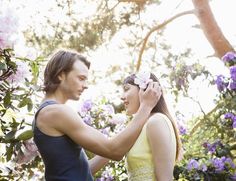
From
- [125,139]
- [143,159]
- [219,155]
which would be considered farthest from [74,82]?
[219,155]

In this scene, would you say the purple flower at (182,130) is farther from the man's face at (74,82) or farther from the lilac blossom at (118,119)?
the man's face at (74,82)

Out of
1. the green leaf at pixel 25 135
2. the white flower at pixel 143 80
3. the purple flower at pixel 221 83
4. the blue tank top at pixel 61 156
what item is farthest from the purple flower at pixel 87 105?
the blue tank top at pixel 61 156

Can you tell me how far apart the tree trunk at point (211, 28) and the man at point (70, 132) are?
5.00 metres

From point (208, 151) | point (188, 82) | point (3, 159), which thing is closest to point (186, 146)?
point (208, 151)

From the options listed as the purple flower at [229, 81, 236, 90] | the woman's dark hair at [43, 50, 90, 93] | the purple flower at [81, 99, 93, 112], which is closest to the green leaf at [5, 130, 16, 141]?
the woman's dark hair at [43, 50, 90, 93]

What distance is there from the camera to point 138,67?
8.40 metres

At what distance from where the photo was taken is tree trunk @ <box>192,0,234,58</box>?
6.70 m

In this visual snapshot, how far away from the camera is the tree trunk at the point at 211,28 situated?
6699mm

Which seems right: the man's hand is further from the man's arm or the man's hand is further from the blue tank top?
the blue tank top

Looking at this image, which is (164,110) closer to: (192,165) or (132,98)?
(132,98)

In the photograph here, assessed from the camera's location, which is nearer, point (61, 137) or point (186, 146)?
point (61, 137)

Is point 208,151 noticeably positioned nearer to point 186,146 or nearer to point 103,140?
point 186,146

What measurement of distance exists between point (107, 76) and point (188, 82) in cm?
671

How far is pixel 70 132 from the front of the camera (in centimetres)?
176
